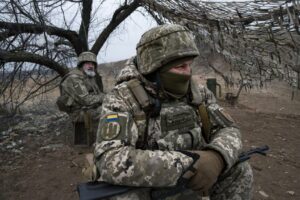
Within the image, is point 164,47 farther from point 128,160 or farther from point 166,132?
point 128,160

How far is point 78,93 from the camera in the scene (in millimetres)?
5754

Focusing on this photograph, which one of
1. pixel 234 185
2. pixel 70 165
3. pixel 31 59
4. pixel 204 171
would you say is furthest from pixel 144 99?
pixel 31 59

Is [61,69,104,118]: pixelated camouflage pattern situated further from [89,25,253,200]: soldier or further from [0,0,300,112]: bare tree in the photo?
[89,25,253,200]: soldier

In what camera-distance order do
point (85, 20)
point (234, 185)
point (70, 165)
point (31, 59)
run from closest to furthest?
1. point (234, 185)
2. point (70, 165)
3. point (31, 59)
4. point (85, 20)

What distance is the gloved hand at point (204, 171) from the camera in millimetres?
2070

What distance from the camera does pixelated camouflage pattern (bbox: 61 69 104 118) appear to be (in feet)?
18.9

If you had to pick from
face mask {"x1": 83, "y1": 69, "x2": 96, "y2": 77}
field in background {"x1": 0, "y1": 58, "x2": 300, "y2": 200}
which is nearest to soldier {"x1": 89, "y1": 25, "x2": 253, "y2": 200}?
field in background {"x1": 0, "y1": 58, "x2": 300, "y2": 200}

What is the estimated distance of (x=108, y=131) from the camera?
208 cm

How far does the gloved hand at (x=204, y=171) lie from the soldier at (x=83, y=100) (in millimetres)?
3819

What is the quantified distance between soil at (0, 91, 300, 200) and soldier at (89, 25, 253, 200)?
5.31 ft

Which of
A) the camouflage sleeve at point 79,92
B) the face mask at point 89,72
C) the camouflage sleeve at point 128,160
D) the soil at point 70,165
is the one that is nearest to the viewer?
the camouflage sleeve at point 128,160

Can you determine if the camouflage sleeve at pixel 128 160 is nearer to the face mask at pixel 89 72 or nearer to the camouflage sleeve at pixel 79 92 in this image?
the camouflage sleeve at pixel 79 92

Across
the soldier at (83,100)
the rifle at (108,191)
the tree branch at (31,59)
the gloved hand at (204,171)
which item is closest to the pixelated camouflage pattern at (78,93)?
the soldier at (83,100)

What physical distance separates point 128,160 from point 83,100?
12.8 feet
